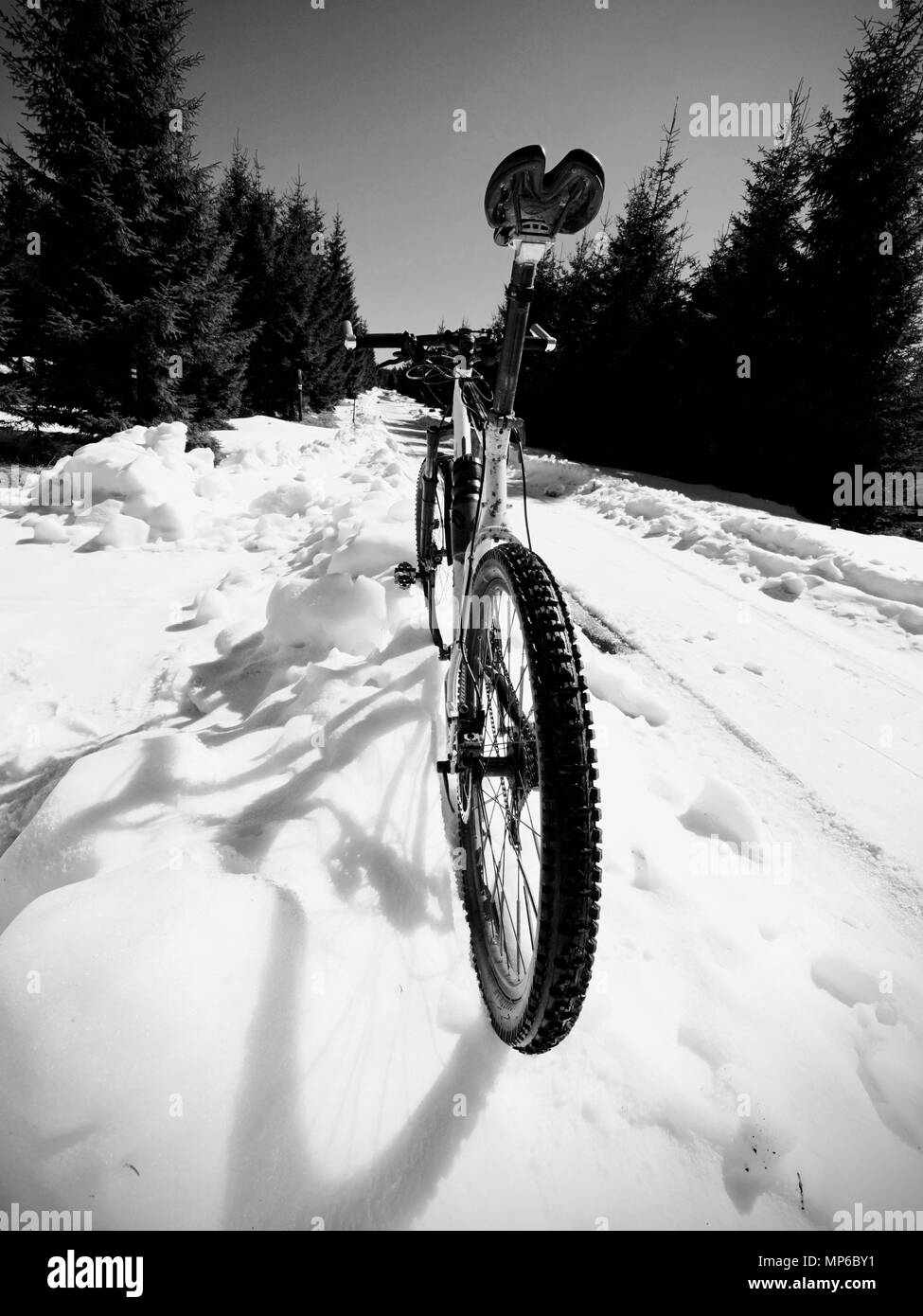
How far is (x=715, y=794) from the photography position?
6.81ft

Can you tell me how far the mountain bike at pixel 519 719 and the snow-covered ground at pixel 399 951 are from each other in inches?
8.7

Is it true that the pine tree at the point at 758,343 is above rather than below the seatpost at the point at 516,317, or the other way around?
above

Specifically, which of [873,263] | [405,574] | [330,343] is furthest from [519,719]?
[330,343]

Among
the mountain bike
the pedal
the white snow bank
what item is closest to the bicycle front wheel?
the mountain bike

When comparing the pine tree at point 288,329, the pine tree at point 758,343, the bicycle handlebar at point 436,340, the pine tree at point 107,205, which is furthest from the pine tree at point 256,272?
the bicycle handlebar at point 436,340

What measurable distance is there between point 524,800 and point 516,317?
130 cm

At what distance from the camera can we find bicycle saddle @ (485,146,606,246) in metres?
1.16

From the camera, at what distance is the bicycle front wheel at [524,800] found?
912 mm

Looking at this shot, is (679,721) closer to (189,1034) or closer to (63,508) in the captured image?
(189,1034)

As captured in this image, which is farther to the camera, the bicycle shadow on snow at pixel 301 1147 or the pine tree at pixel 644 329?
the pine tree at pixel 644 329

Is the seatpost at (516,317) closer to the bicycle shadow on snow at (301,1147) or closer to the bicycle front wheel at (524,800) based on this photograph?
the bicycle front wheel at (524,800)

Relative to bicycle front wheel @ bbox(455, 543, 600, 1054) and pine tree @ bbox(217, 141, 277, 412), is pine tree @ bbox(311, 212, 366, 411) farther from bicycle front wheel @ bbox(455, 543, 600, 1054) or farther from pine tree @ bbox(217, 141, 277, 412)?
bicycle front wheel @ bbox(455, 543, 600, 1054)
